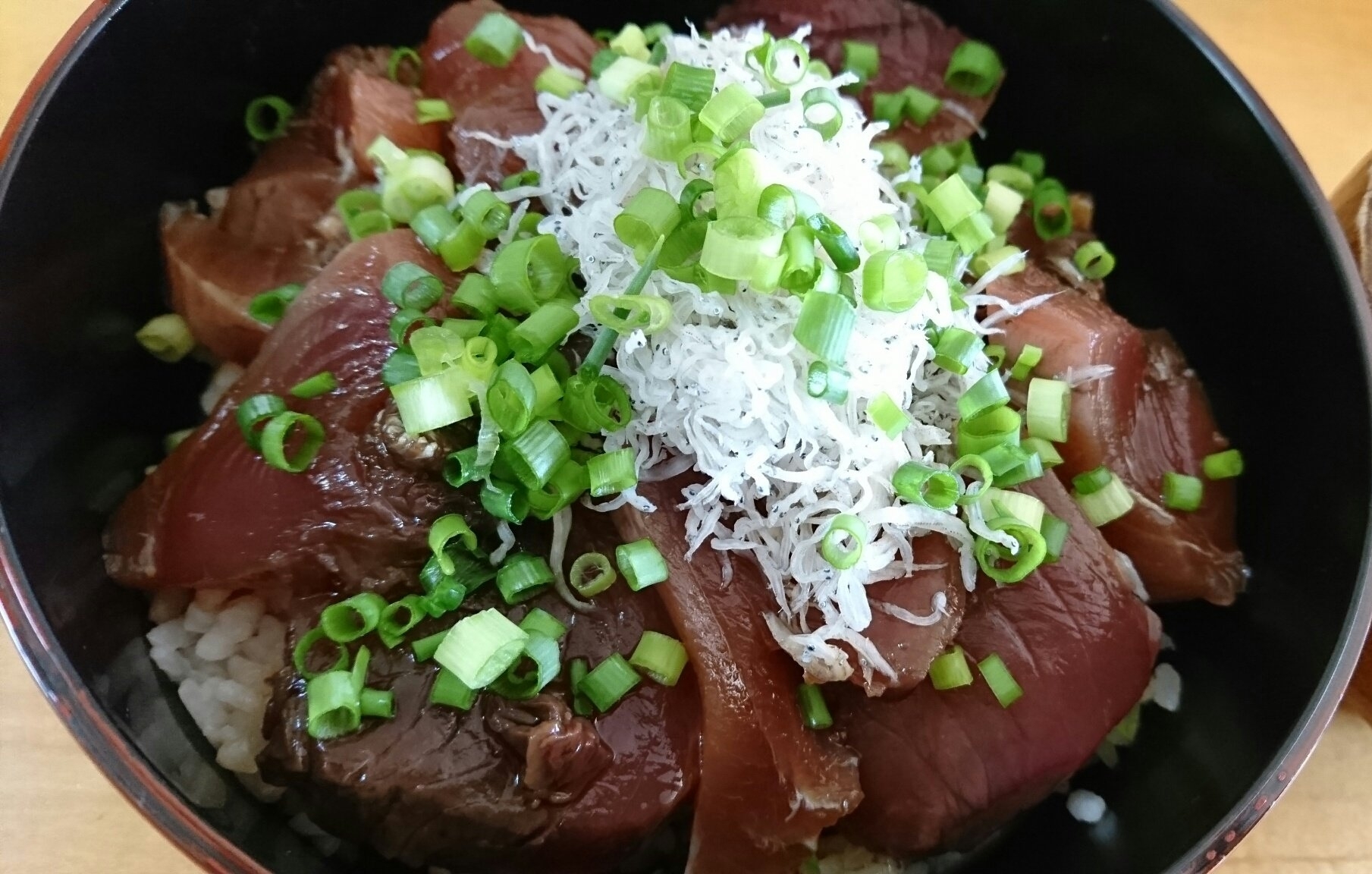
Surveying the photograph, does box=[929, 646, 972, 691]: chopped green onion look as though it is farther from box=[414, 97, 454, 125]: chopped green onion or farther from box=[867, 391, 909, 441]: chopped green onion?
box=[414, 97, 454, 125]: chopped green onion

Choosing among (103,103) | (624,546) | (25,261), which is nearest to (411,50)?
(103,103)

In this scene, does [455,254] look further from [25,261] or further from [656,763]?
[656,763]

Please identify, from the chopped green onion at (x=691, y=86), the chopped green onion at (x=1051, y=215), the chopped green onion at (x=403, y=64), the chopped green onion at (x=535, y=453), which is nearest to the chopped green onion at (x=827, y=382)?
the chopped green onion at (x=535, y=453)

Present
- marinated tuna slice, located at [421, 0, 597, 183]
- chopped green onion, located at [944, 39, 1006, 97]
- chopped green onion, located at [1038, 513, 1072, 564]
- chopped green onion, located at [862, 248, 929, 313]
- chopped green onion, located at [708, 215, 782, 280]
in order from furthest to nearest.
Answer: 1. chopped green onion, located at [944, 39, 1006, 97]
2. marinated tuna slice, located at [421, 0, 597, 183]
3. chopped green onion, located at [1038, 513, 1072, 564]
4. chopped green onion, located at [862, 248, 929, 313]
5. chopped green onion, located at [708, 215, 782, 280]

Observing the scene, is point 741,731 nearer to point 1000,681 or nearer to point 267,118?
point 1000,681

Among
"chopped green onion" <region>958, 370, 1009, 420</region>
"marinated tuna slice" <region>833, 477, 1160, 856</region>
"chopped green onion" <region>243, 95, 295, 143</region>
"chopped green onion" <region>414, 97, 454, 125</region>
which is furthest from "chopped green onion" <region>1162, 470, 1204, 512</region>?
"chopped green onion" <region>243, 95, 295, 143</region>

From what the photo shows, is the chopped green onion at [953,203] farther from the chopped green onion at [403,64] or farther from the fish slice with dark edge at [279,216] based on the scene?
the chopped green onion at [403,64]
